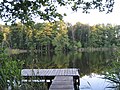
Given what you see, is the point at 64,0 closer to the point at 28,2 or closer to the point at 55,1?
the point at 55,1

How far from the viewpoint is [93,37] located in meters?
50.5

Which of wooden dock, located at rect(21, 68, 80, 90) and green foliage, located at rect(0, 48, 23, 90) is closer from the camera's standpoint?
green foliage, located at rect(0, 48, 23, 90)

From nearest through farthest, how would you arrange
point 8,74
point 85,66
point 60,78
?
point 8,74 → point 60,78 → point 85,66

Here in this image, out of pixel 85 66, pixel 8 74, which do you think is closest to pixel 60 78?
pixel 8 74

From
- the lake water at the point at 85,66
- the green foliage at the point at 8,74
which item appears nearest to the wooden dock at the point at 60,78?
the lake water at the point at 85,66

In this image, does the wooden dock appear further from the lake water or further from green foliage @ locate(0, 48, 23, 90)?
green foliage @ locate(0, 48, 23, 90)

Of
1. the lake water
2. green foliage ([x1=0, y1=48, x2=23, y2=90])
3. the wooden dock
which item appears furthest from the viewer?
the wooden dock

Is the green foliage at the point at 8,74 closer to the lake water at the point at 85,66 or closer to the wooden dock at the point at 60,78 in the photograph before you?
the lake water at the point at 85,66

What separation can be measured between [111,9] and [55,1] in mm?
599

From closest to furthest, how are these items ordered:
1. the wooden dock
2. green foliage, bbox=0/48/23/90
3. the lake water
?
green foliage, bbox=0/48/23/90, the lake water, the wooden dock

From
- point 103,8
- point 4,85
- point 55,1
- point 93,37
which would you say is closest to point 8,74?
point 4,85

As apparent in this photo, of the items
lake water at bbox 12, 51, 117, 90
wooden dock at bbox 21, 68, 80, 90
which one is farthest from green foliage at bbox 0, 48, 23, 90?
wooden dock at bbox 21, 68, 80, 90

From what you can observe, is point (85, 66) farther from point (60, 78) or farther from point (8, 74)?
point (8, 74)

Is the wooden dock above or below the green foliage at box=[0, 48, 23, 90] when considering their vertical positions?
below
